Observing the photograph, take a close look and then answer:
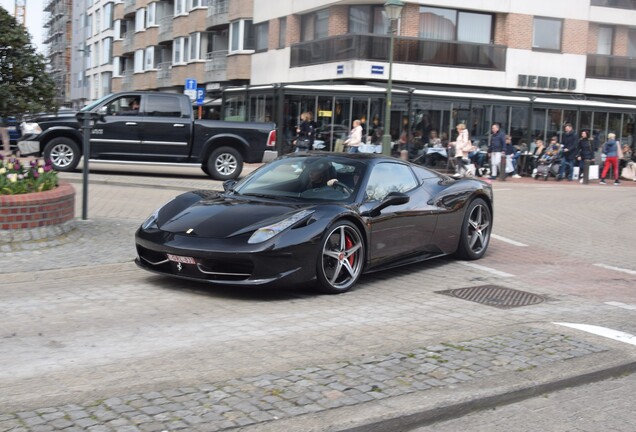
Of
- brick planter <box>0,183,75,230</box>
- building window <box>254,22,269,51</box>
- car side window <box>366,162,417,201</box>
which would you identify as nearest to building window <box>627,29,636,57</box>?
building window <box>254,22,269,51</box>

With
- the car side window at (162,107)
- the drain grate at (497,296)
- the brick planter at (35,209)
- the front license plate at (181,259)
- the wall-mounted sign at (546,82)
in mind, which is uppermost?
the wall-mounted sign at (546,82)

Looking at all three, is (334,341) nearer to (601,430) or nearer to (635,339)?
(601,430)

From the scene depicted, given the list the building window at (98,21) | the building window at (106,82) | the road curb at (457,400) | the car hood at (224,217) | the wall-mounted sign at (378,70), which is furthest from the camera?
the building window at (98,21)

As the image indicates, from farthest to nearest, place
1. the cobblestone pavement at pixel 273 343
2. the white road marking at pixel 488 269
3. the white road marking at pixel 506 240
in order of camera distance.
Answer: the white road marking at pixel 506 240, the white road marking at pixel 488 269, the cobblestone pavement at pixel 273 343

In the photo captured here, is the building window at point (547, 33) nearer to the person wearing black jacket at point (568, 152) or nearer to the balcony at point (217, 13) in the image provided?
the person wearing black jacket at point (568, 152)

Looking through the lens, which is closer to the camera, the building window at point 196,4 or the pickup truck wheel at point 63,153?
the pickup truck wheel at point 63,153

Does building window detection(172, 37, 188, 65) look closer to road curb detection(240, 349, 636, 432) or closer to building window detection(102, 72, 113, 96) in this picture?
building window detection(102, 72, 113, 96)

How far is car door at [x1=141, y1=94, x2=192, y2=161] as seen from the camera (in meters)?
17.6

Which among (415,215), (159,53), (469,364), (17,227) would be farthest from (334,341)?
(159,53)

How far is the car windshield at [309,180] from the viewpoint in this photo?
7.38 meters

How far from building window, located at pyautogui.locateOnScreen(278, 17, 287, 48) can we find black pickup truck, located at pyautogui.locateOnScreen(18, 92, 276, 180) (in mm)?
19975

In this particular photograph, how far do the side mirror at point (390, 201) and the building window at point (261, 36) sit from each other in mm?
32382

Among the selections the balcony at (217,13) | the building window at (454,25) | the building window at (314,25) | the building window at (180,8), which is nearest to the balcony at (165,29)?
the building window at (180,8)

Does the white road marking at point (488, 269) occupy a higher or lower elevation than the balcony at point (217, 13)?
lower
